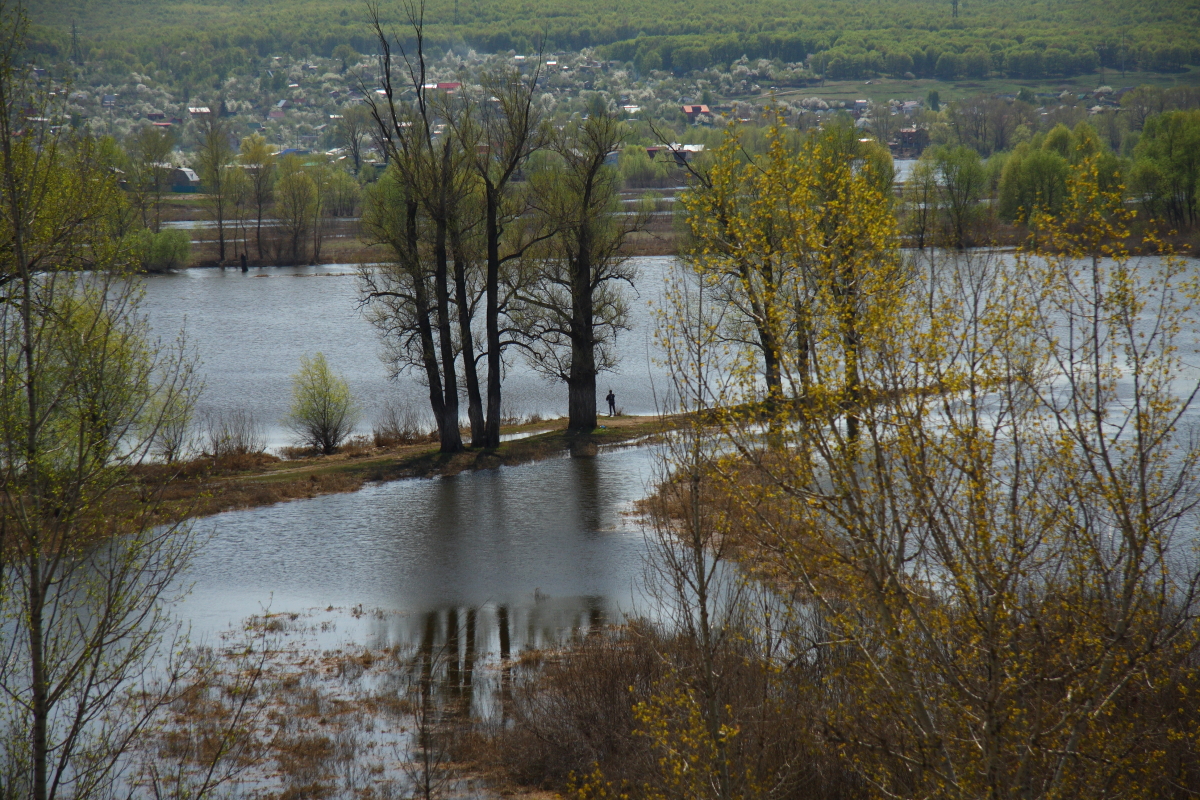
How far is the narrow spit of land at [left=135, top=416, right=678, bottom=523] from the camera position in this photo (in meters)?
27.6

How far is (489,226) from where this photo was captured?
32.1 m

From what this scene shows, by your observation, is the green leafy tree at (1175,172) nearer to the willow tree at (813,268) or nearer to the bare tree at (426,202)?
the bare tree at (426,202)

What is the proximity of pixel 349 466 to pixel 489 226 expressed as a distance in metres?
9.69

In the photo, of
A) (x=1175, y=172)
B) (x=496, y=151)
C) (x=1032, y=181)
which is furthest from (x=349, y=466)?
(x=1175, y=172)

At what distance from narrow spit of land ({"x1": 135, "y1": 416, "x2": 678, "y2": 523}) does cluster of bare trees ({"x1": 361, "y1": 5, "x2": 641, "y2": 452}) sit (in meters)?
1.13

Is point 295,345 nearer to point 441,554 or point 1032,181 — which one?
point 441,554

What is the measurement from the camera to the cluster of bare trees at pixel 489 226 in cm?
3144

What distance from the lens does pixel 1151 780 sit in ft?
28.6

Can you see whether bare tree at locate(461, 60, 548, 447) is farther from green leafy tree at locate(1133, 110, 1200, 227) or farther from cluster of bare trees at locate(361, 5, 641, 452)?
green leafy tree at locate(1133, 110, 1200, 227)

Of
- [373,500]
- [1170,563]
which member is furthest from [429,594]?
[1170,563]

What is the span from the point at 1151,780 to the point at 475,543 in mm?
17700

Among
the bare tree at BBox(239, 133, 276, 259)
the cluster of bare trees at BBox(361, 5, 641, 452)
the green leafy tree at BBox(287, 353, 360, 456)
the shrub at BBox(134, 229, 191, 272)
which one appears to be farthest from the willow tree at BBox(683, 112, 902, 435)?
the bare tree at BBox(239, 133, 276, 259)

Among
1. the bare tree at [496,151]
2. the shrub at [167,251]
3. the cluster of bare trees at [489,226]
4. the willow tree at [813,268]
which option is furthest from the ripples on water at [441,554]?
the shrub at [167,251]

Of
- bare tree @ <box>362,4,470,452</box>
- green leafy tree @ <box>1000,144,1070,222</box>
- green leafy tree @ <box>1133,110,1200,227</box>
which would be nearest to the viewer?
bare tree @ <box>362,4,470,452</box>
